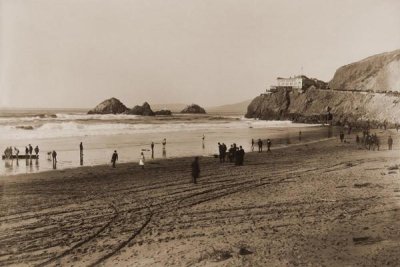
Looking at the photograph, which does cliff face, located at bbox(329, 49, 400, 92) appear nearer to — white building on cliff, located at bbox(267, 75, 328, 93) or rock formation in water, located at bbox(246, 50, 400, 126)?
rock formation in water, located at bbox(246, 50, 400, 126)

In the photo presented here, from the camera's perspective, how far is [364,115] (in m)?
76.6

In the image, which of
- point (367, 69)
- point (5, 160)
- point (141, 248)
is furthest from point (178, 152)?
point (367, 69)

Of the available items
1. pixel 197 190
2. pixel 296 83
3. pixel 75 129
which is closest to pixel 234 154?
pixel 197 190

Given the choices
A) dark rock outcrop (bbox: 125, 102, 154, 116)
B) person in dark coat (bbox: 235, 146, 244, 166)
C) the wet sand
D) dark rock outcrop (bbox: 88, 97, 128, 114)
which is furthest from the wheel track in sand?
dark rock outcrop (bbox: 88, 97, 128, 114)

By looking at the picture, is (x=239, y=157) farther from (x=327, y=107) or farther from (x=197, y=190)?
(x=327, y=107)

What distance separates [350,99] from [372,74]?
35625mm

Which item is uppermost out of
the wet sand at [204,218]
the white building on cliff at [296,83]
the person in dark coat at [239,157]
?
the white building on cliff at [296,83]

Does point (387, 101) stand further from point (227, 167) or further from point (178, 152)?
point (227, 167)

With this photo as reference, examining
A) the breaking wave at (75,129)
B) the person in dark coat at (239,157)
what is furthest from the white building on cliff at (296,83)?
the person in dark coat at (239,157)

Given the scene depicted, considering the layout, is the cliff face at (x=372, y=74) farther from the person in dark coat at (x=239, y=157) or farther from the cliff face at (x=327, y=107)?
the person in dark coat at (x=239, y=157)

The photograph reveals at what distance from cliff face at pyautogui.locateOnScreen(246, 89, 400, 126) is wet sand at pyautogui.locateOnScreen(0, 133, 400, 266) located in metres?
55.5

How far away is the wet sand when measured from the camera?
9617 mm

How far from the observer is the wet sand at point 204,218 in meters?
9.62

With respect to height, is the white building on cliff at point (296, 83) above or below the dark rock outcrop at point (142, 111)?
above
